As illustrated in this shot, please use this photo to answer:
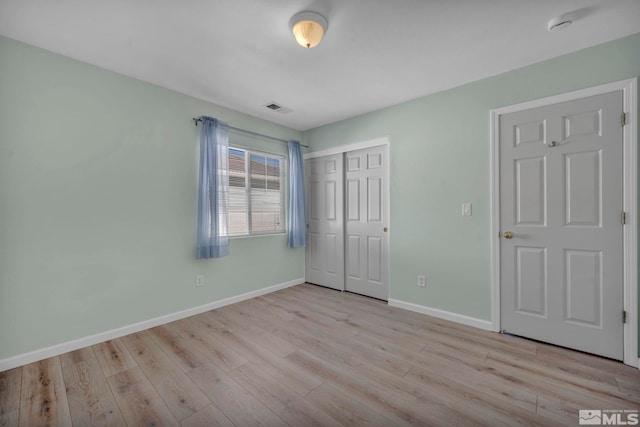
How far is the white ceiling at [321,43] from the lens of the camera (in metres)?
1.79

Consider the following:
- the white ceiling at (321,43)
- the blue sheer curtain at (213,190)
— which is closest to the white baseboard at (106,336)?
the blue sheer curtain at (213,190)

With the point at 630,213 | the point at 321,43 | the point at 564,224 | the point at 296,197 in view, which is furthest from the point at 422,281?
the point at 321,43

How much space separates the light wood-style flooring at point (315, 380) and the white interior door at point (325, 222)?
55.4 inches

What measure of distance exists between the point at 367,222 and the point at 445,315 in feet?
4.90

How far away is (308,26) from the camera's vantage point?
186 centimetres

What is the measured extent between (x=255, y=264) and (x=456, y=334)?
261 centimetres

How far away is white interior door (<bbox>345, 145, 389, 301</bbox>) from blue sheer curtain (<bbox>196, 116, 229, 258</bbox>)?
174 cm

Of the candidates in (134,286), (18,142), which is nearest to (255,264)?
(134,286)

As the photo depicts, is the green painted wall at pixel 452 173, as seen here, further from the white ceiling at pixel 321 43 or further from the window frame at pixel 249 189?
the window frame at pixel 249 189

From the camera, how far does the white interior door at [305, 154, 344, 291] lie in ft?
13.4

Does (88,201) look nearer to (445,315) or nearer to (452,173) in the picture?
(452,173)

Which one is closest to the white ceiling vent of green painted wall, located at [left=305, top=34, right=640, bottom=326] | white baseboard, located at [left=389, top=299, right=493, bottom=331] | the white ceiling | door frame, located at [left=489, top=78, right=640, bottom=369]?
the white ceiling

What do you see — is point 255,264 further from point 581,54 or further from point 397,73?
point 581,54

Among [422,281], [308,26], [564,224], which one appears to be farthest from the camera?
[422,281]
